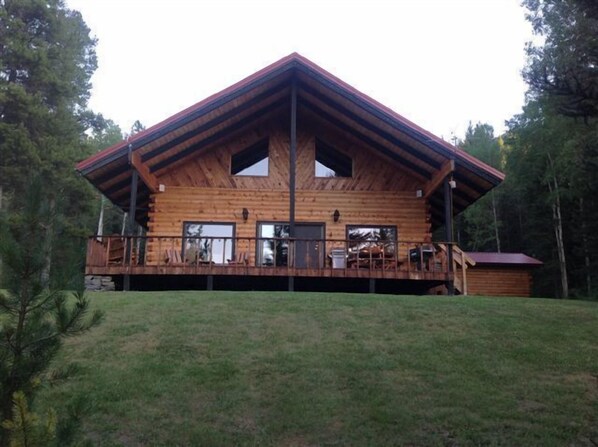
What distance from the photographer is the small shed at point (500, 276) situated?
936 inches

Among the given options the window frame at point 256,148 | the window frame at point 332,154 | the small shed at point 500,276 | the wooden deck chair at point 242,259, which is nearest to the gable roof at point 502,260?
the small shed at point 500,276

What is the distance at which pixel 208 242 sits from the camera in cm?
1535

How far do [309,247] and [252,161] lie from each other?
341 cm

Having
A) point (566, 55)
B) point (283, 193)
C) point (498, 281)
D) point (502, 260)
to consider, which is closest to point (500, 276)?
point (498, 281)

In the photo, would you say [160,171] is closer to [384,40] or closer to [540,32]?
[540,32]

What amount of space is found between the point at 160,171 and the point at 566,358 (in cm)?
1212

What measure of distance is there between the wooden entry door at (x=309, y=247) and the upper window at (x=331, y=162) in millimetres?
1668

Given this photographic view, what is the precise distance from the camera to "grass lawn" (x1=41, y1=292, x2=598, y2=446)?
17.9ft

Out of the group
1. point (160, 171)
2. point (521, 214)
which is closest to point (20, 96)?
point (160, 171)

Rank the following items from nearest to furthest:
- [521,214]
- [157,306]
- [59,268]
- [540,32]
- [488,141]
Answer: [59,268]
[157,306]
[540,32]
[521,214]
[488,141]

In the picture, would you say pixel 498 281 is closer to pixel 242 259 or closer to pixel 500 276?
pixel 500 276

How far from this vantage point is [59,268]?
10.1 ft

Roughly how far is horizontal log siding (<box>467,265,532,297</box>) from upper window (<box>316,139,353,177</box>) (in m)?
9.56

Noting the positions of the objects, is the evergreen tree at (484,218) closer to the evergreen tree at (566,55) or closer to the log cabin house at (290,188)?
the evergreen tree at (566,55)
